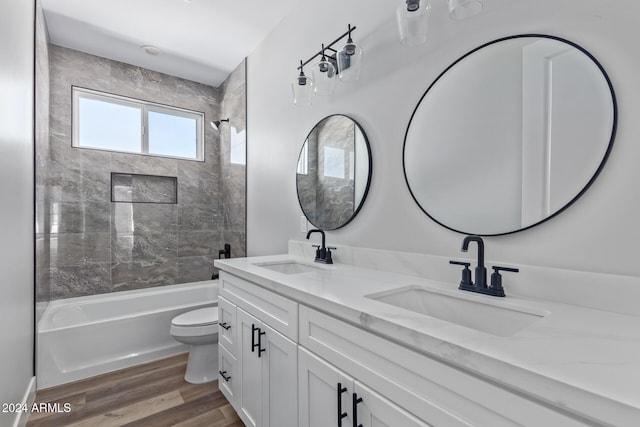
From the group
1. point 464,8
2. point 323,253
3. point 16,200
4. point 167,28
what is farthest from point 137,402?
point 167,28

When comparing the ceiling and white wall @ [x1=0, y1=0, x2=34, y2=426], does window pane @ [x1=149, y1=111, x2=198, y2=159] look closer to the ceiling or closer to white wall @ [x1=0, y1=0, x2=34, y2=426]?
the ceiling

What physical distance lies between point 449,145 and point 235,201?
2436 millimetres

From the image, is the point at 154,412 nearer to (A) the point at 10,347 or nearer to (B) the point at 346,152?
(A) the point at 10,347

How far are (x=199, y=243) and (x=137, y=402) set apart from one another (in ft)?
6.06

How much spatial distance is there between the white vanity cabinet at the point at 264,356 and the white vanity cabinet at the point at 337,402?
0.07 m

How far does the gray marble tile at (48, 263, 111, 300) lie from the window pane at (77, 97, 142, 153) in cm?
119

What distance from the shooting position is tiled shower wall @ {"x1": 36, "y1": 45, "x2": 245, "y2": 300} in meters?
2.74

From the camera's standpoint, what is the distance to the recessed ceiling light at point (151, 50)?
2.77 m

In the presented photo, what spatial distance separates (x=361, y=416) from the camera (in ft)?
2.79

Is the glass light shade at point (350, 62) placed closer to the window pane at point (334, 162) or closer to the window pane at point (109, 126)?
the window pane at point (334, 162)

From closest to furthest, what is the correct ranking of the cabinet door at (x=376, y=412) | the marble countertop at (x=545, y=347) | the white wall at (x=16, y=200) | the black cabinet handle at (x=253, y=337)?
the marble countertop at (x=545, y=347), the cabinet door at (x=376, y=412), the white wall at (x=16, y=200), the black cabinet handle at (x=253, y=337)

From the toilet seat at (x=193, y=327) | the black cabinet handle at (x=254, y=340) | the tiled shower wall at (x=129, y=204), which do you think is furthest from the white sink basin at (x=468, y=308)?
the tiled shower wall at (x=129, y=204)

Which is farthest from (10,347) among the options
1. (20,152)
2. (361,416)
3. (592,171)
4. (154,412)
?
(592,171)

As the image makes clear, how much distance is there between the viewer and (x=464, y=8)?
109 centimetres
